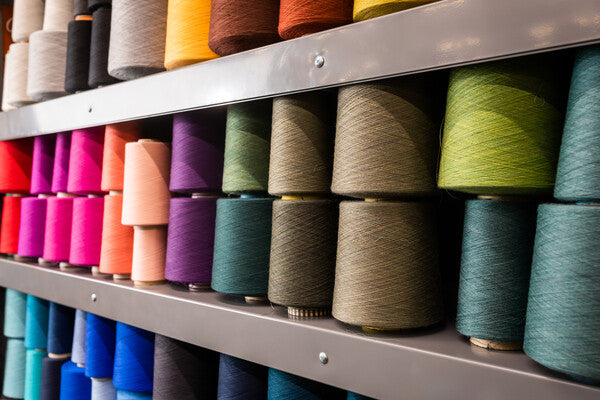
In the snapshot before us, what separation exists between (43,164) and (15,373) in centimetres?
65

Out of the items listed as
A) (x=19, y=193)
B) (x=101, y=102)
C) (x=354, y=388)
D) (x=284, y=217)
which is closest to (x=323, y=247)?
(x=284, y=217)

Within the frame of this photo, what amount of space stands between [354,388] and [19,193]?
1385mm

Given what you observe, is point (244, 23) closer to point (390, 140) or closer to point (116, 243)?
point (390, 140)

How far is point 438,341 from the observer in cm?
70

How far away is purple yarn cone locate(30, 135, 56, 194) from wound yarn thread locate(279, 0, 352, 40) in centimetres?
98

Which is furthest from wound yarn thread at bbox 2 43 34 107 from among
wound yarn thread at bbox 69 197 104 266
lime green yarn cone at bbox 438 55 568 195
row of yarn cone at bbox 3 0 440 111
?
lime green yarn cone at bbox 438 55 568 195

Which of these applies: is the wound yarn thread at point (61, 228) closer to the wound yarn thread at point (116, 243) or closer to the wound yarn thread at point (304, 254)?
the wound yarn thread at point (116, 243)

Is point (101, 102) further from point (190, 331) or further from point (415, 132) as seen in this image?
point (415, 132)

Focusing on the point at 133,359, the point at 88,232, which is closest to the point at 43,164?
the point at 88,232

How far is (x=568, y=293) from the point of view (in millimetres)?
550

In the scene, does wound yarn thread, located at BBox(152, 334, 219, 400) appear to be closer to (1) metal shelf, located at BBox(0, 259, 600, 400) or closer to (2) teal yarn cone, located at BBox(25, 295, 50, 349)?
(1) metal shelf, located at BBox(0, 259, 600, 400)

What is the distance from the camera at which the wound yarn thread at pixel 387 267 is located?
0.71 meters

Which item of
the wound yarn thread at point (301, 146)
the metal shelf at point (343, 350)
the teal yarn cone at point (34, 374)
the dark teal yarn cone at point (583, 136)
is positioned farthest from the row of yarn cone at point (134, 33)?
the teal yarn cone at point (34, 374)

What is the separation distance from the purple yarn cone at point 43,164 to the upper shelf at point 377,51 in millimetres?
478
